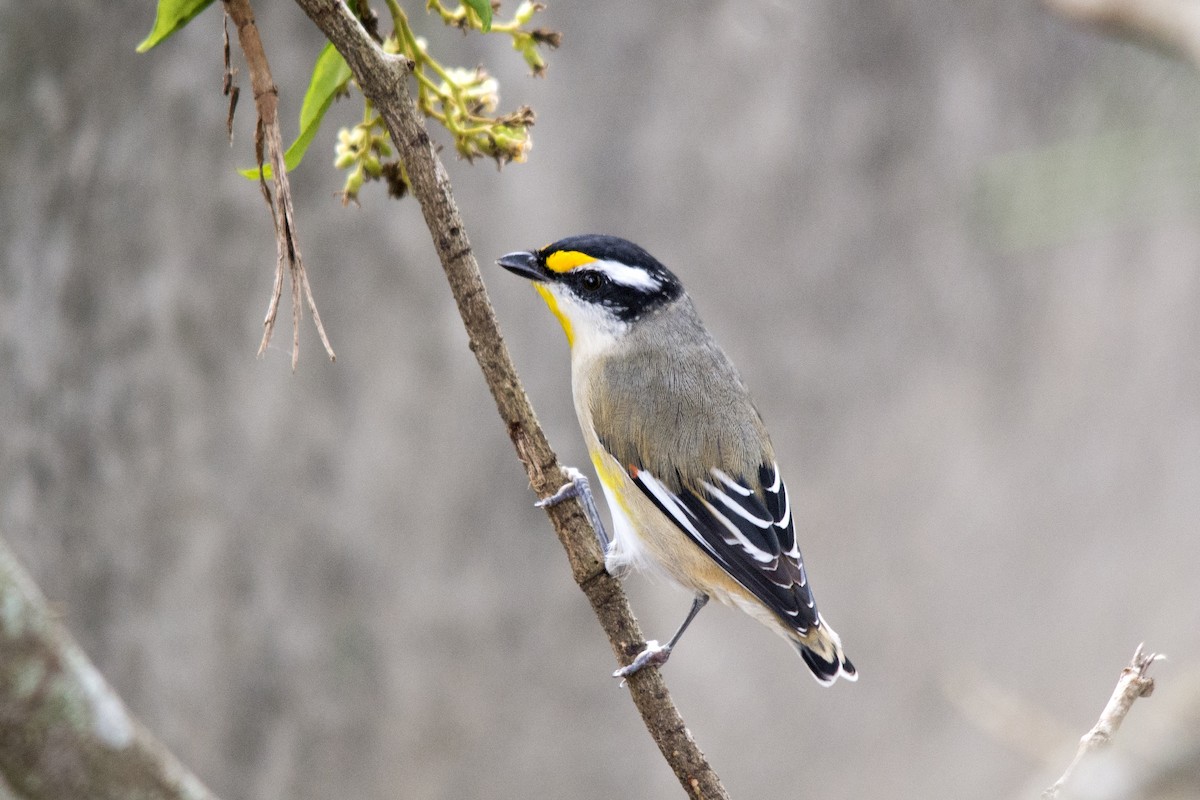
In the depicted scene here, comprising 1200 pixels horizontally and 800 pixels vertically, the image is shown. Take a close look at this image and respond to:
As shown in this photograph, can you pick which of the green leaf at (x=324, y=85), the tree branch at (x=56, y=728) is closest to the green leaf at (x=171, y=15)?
the green leaf at (x=324, y=85)

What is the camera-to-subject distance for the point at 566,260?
7.72 feet

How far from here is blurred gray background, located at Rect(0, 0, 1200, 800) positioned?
391 cm

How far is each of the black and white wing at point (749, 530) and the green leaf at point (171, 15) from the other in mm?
1402

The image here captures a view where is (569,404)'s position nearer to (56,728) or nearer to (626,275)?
(626,275)

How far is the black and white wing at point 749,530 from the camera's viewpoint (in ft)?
7.66

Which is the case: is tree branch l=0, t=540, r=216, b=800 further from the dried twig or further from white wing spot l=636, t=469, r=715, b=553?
Result: white wing spot l=636, t=469, r=715, b=553

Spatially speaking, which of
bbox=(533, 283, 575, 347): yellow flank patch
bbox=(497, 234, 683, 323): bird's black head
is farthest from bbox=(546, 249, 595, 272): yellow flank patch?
bbox=(533, 283, 575, 347): yellow flank patch

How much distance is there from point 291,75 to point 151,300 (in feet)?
2.91

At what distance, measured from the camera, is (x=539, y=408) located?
4.86 m

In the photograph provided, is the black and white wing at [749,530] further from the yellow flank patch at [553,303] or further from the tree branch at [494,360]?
the tree branch at [494,360]

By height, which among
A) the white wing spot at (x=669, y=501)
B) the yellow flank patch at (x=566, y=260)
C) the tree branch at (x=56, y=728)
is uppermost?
the yellow flank patch at (x=566, y=260)

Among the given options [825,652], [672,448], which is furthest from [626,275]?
[825,652]

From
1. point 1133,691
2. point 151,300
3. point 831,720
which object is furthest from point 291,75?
point 831,720

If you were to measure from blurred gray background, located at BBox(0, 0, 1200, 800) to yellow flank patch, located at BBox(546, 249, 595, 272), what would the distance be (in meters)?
1.12
